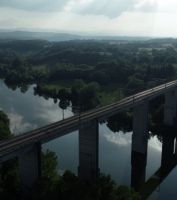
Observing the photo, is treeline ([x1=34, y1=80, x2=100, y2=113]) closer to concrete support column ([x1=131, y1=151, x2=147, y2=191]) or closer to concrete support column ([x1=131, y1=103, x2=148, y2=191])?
concrete support column ([x1=131, y1=103, x2=148, y2=191])

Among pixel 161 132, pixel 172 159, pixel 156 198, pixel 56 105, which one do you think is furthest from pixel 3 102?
pixel 156 198

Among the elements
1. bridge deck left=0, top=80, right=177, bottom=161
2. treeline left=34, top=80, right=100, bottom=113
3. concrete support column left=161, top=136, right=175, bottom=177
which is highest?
bridge deck left=0, top=80, right=177, bottom=161

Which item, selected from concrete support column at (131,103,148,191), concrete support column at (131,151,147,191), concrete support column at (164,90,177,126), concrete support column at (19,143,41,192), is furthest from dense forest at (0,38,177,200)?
concrete support column at (131,103,148,191)

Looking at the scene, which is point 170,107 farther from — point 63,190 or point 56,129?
point 63,190

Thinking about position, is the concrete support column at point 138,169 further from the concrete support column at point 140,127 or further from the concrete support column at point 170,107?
the concrete support column at point 170,107

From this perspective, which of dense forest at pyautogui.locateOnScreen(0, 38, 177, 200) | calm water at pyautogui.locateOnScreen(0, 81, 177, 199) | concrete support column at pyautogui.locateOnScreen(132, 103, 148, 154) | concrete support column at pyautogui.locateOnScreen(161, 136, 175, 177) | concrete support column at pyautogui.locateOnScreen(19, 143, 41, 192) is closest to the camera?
dense forest at pyautogui.locateOnScreen(0, 38, 177, 200)

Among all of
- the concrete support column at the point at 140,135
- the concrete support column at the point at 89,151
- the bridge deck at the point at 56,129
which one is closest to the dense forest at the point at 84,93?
the concrete support column at the point at 89,151

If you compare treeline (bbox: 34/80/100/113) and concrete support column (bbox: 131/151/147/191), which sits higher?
treeline (bbox: 34/80/100/113)

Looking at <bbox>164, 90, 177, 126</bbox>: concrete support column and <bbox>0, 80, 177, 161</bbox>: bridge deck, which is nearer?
<bbox>0, 80, 177, 161</bbox>: bridge deck
